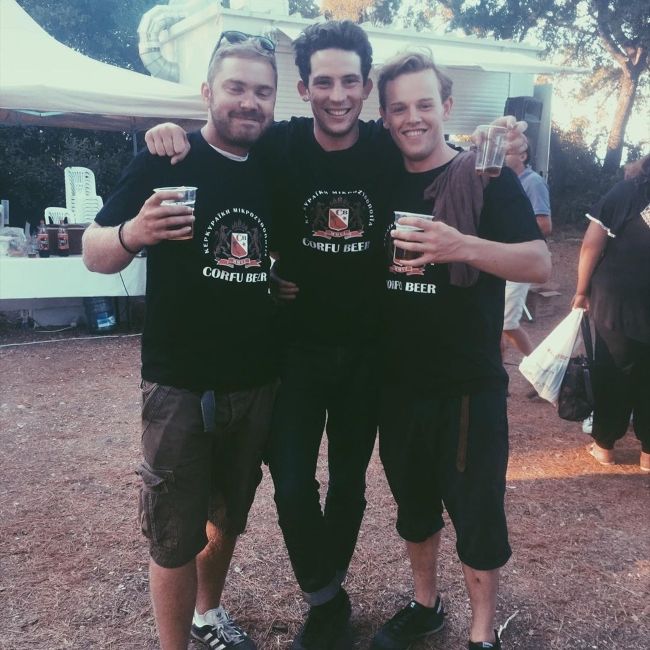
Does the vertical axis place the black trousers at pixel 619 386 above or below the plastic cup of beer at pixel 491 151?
below

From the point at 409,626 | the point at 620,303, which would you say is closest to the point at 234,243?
the point at 409,626

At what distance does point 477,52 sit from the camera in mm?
11102

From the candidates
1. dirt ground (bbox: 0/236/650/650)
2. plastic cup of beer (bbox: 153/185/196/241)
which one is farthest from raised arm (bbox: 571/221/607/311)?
plastic cup of beer (bbox: 153/185/196/241)

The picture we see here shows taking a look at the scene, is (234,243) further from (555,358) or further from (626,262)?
(555,358)

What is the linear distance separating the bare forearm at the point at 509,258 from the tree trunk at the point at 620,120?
17.1 metres

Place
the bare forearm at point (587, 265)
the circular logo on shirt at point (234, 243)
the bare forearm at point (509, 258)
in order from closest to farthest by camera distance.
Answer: the bare forearm at point (509, 258) → the circular logo on shirt at point (234, 243) → the bare forearm at point (587, 265)

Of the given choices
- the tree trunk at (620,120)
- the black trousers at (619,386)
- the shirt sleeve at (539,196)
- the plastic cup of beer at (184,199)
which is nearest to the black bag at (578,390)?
the black trousers at (619,386)

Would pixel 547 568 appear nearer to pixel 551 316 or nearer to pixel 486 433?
pixel 486 433

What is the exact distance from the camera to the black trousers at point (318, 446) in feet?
7.50

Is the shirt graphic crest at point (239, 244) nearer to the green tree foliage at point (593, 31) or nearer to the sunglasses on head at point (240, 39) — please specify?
the sunglasses on head at point (240, 39)

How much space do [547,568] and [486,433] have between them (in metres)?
1.37

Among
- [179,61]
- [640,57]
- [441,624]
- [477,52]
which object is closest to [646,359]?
[441,624]

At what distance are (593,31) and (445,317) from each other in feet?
64.1

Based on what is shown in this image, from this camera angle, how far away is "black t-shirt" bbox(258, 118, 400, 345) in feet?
7.63
